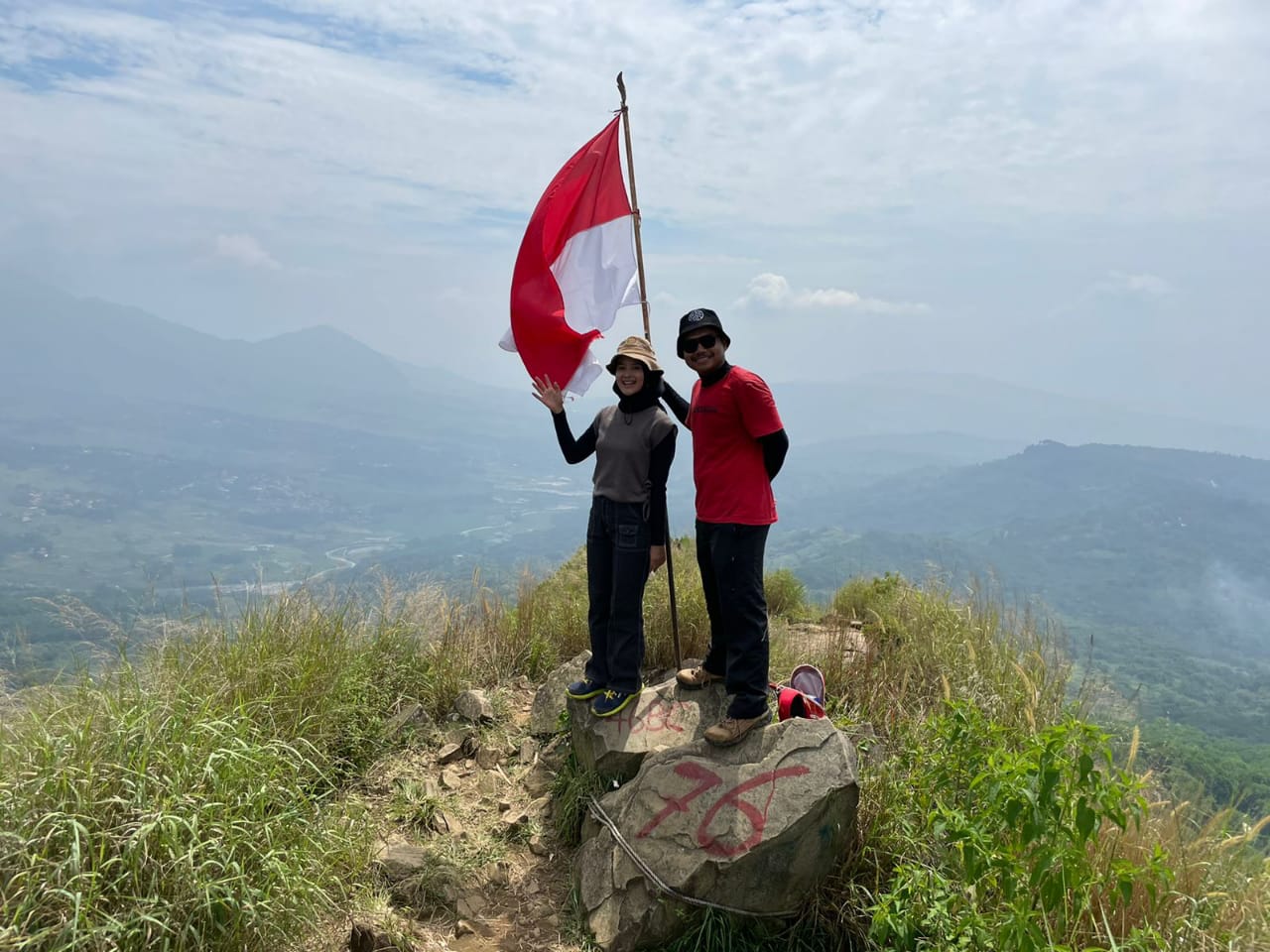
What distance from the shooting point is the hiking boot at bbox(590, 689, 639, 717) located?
4824 millimetres

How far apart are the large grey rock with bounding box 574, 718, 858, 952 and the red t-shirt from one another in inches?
51.0

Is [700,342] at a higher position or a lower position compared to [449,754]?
higher

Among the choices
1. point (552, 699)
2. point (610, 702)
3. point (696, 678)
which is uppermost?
point (696, 678)

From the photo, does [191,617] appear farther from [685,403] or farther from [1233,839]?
[1233,839]

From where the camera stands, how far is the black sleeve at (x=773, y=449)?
425 centimetres

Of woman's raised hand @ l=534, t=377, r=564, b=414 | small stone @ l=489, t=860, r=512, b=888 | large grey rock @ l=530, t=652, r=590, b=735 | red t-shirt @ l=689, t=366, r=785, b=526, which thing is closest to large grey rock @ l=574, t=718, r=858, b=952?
small stone @ l=489, t=860, r=512, b=888

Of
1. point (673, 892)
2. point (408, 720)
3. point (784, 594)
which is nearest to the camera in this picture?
point (673, 892)

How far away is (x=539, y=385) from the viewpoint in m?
Result: 5.47

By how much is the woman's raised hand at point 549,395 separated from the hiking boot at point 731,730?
238 centimetres

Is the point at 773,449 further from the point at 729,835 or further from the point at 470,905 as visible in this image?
the point at 470,905

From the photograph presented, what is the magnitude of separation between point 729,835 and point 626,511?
6.54 ft

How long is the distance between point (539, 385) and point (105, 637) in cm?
342

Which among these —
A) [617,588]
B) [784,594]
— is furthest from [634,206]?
[784,594]

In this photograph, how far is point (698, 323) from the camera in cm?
435
